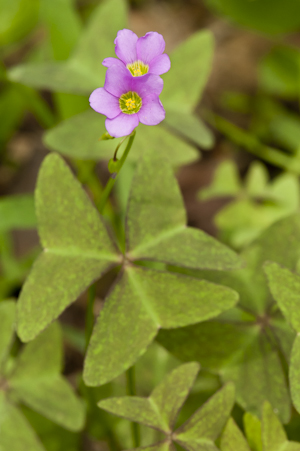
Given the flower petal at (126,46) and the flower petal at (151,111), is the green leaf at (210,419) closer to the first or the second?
the flower petal at (151,111)

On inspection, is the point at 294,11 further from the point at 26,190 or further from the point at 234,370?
the point at 234,370

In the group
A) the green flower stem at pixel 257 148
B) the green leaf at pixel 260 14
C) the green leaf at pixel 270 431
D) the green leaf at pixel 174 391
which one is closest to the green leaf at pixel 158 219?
the green leaf at pixel 174 391

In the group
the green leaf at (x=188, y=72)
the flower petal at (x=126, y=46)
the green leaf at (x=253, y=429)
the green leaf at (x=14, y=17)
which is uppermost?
the flower petal at (x=126, y=46)

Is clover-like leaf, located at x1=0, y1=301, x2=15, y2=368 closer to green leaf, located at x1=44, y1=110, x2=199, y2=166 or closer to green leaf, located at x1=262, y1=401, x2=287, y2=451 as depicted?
green leaf, located at x1=44, y1=110, x2=199, y2=166

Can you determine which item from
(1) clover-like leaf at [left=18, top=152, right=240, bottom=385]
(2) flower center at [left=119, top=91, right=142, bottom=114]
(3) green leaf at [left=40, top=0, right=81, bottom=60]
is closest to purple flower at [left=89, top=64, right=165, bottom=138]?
(2) flower center at [left=119, top=91, right=142, bottom=114]

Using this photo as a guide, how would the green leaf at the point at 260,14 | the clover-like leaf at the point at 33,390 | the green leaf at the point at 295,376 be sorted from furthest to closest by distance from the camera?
1. the green leaf at the point at 260,14
2. the clover-like leaf at the point at 33,390
3. the green leaf at the point at 295,376
